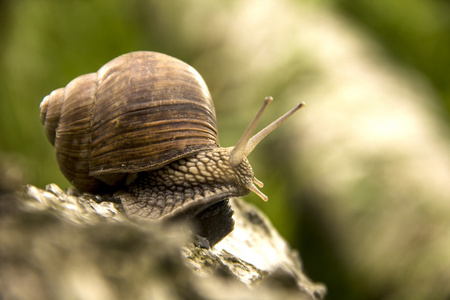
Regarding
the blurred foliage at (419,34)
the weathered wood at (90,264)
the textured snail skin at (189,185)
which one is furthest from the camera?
the blurred foliage at (419,34)

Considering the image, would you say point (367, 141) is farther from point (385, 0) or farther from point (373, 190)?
point (385, 0)

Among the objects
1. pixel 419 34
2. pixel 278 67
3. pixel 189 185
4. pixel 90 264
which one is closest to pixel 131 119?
pixel 189 185

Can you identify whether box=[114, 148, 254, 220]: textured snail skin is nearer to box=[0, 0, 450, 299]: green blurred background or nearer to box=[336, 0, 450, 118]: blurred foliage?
box=[0, 0, 450, 299]: green blurred background

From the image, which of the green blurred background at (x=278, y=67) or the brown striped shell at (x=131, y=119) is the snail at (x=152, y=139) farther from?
the green blurred background at (x=278, y=67)

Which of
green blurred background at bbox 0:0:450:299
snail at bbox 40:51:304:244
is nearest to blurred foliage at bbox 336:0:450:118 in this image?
green blurred background at bbox 0:0:450:299

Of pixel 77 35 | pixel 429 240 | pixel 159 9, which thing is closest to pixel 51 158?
pixel 77 35

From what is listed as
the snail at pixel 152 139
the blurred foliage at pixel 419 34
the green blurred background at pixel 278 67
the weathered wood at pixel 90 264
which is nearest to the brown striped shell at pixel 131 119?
the snail at pixel 152 139
